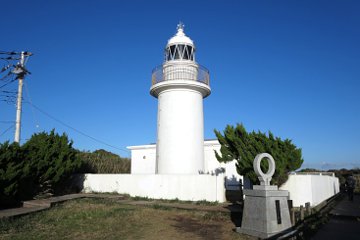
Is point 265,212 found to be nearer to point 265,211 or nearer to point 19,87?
point 265,211

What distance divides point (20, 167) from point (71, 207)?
310cm

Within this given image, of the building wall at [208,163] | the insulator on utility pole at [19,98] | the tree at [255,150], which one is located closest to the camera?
the tree at [255,150]

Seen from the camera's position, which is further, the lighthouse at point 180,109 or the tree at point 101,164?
the tree at point 101,164

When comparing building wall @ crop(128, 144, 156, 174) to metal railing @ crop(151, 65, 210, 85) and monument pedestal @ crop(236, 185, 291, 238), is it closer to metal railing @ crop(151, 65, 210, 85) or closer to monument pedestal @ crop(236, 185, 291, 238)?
metal railing @ crop(151, 65, 210, 85)

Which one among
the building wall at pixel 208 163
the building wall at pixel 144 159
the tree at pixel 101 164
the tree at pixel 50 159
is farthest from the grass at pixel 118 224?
→ the building wall at pixel 144 159

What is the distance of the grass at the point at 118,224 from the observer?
8.63 m

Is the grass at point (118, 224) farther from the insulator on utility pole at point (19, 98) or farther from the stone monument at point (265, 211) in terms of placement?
the insulator on utility pole at point (19, 98)

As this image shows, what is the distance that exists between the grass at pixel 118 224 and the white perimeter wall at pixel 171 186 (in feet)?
10.2

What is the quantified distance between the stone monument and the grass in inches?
20.0

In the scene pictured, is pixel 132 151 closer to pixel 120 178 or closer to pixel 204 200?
pixel 120 178

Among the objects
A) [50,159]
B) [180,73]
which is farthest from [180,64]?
[50,159]

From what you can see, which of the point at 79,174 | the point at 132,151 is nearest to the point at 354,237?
the point at 79,174

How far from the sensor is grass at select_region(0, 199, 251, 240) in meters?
8.63

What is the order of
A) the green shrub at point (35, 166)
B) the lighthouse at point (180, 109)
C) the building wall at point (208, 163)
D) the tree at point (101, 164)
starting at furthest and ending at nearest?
the tree at point (101, 164) < the building wall at point (208, 163) < the lighthouse at point (180, 109) < the green shrub at point (35, 166)
